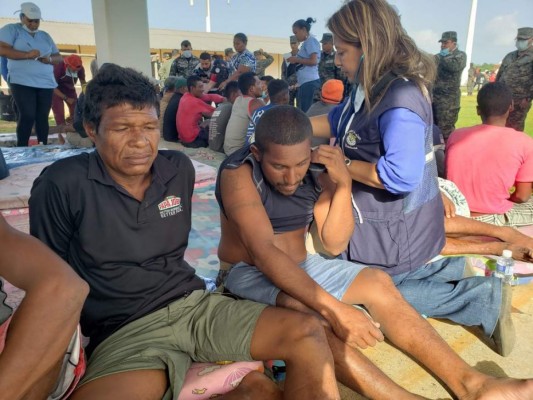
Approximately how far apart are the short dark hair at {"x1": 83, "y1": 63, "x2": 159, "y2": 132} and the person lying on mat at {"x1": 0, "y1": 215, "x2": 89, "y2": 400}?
79 cm

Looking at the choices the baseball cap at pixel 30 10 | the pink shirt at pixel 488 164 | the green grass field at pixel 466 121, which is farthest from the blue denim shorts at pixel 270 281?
the green grass field at pixel 466 121

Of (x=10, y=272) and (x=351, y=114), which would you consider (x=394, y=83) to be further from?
(x=10, y=272)

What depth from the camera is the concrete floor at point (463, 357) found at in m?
2.05

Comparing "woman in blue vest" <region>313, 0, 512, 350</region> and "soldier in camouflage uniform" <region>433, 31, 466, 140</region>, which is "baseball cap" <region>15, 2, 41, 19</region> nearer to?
"woman in blue vest" <region>313, 0, 512, 350</region>

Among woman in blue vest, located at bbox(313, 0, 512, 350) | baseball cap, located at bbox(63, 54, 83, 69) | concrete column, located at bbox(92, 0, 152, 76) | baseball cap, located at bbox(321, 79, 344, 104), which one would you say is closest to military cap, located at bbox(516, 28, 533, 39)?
baseball cap, located at bbox(321, 79, 344, 104)

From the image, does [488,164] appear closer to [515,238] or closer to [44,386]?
[515,238]

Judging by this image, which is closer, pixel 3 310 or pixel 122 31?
pixel 3 310

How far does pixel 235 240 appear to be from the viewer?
7.42ft

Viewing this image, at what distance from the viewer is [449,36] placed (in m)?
8.05

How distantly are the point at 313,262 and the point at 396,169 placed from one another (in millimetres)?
661

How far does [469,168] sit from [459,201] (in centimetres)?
29

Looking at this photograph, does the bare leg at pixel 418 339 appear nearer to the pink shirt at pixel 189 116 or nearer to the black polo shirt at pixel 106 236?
the black polo shirt at pixel 106 236

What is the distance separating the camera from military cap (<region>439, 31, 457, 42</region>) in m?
8.05

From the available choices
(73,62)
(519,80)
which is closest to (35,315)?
(519,80)
